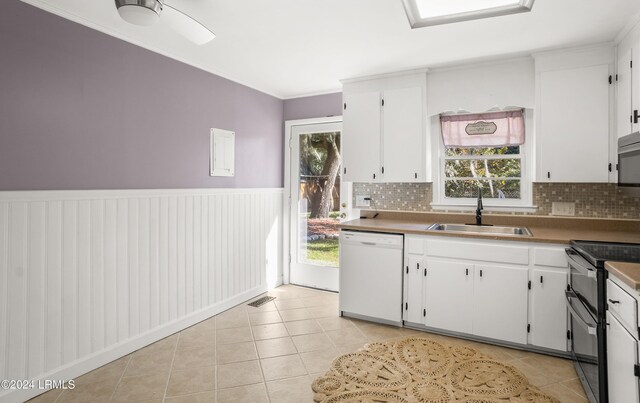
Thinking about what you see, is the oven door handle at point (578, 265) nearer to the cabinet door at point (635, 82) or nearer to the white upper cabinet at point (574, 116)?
the white upper cabinet at point (574, 116)

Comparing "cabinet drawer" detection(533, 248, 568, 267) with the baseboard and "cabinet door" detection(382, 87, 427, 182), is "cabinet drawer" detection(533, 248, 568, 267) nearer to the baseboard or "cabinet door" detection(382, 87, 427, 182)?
"cabinet door" detection(382, 87, 427, 182)

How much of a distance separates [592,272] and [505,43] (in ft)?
6.12

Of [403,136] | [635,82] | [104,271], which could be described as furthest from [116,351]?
[635,82]

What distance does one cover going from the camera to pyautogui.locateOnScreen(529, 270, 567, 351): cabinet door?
2.59 meters

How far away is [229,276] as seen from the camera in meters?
3.75

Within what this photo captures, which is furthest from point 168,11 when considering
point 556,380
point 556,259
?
point 556,380

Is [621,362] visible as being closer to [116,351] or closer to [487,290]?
[487,290]

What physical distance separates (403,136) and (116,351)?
3.03m

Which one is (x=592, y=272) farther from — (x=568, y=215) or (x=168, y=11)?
(x=168, y=11)

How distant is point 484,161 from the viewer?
3.53m

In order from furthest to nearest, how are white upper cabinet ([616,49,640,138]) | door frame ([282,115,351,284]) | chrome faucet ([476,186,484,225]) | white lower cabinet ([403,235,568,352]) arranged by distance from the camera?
1. door frame ([282,115,351,284])
2. chrome faucet ([476,186,484,225])
3. white lower cabinet ([403,235,568,352])
4. white upper cabinet ([616,49,640,138])

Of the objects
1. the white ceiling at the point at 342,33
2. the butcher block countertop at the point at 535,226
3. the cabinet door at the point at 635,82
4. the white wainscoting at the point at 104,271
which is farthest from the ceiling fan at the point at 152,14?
the cabinet door at the point at 635,82

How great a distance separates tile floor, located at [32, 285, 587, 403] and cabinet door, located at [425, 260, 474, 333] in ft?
0.47

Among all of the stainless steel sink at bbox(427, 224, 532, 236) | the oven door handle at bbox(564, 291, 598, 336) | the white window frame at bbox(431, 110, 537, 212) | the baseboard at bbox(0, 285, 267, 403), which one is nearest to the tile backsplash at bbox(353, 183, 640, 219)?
the white window frame at bbox(431, 110, 537, 212)
